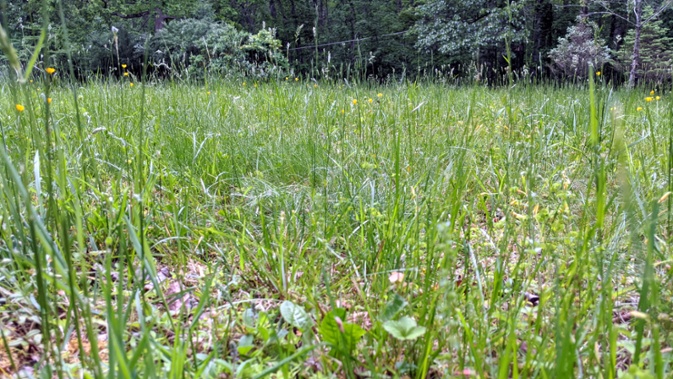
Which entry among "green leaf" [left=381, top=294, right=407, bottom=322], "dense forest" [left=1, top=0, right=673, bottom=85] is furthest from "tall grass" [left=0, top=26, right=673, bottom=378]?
"dense forest" [left=1, top=0, right=673, bottom=85]

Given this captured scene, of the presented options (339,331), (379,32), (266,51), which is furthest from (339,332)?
(379,32)

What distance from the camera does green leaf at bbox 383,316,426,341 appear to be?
713 millimetres

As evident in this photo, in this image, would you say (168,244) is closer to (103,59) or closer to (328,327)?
(328,327)

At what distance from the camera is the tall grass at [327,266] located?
0.68 metres

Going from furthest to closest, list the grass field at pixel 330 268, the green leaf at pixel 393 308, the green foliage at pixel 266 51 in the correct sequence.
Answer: the green foliage at pixel 266 51, the green leaf at pixel 393 308, the grass field at pixel 330 268

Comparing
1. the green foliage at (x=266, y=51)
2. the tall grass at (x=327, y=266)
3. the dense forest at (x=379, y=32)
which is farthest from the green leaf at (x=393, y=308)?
the dense forest at (x=379, y=32)

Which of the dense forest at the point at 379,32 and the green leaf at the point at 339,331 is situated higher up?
the dense forest at the point at 379,32

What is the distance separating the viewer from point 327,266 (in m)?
1.14

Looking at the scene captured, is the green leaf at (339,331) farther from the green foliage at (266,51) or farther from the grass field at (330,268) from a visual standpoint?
the green foliage at (266,51)

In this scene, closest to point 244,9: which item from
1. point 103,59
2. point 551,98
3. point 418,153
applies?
point 103,59

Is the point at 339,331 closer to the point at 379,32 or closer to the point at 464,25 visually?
the point at 464,25

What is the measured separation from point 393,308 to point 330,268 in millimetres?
348

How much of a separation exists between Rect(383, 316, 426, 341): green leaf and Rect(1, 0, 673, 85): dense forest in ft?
16.0

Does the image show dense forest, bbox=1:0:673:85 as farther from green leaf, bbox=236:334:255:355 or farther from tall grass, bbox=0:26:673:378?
green leaf, bbox=236:334:255:355
